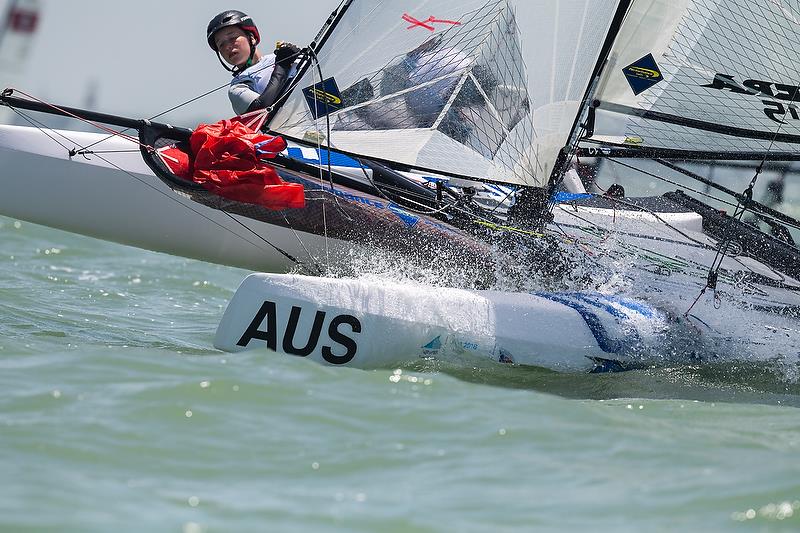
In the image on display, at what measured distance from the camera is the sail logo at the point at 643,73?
4.54 m

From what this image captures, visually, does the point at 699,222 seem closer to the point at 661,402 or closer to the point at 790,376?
the point at 790,376

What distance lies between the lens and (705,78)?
4535 mm

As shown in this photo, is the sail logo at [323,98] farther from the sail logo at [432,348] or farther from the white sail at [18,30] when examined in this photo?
the white sail at [18,30]

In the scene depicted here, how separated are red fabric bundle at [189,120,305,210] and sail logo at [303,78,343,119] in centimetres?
21

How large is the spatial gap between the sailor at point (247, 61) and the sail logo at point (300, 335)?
1412mm

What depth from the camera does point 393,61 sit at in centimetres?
435

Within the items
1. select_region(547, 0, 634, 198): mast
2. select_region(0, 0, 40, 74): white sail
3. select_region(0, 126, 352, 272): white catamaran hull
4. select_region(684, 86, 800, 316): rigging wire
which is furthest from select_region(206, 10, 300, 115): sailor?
select_region(0, 0, 40, 74): white sail

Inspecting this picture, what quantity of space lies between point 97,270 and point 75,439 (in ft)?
14.8

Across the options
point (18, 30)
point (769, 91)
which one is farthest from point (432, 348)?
point (18, 30)

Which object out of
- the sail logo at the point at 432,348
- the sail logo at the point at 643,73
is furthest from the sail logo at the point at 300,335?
the sail logo at the point at 643,73

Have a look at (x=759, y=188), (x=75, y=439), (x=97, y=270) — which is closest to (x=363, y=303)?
(x=75, y=439)

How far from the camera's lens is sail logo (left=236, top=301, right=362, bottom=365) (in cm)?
370

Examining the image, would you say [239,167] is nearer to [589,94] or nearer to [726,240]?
[589,94]

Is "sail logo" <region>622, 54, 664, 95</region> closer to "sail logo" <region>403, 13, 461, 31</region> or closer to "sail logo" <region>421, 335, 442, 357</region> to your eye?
"sail logo" <region>403, 13, 461, 31</region>
